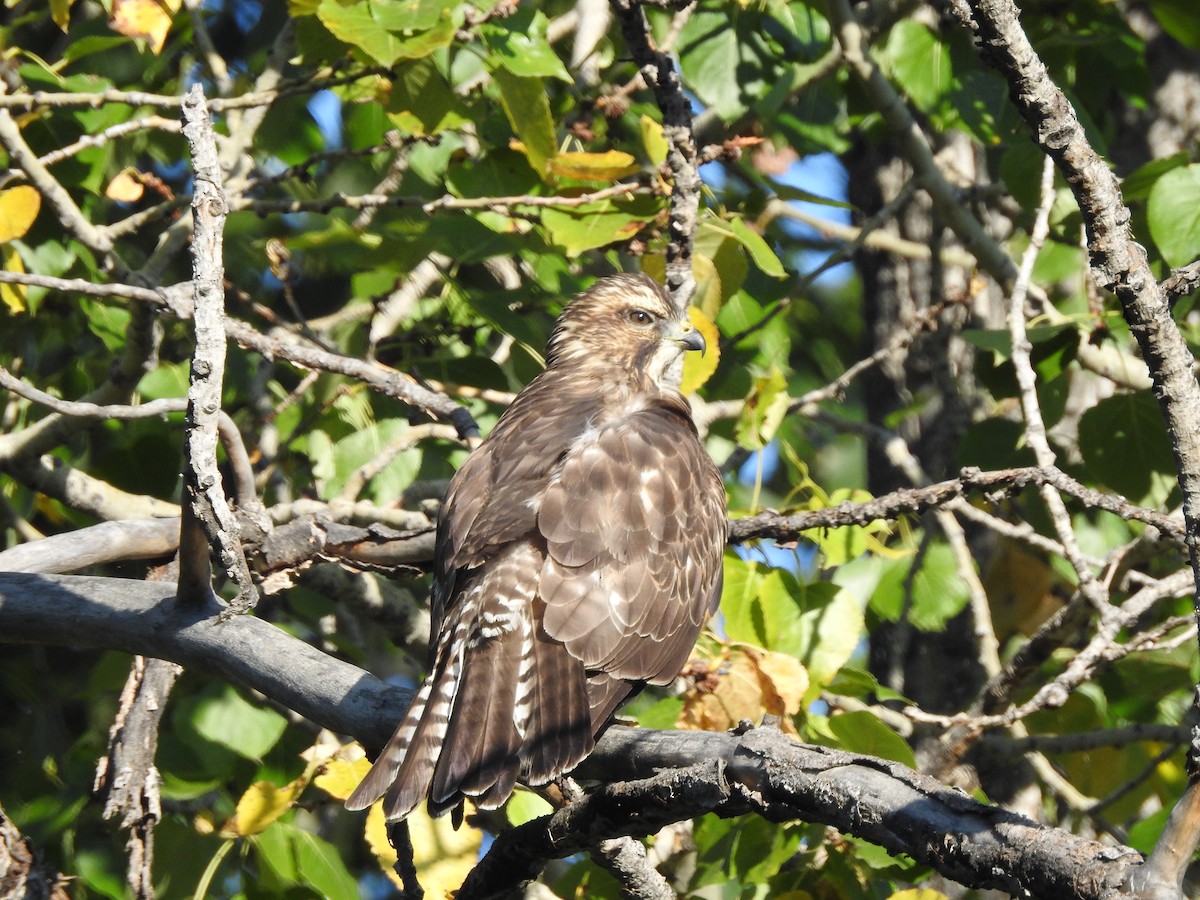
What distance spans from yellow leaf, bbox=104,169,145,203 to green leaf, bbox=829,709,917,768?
2.94 metres

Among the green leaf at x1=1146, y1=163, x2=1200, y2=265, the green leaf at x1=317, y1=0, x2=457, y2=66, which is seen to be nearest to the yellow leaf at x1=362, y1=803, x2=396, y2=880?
the green leaf at x1=317, y1=0, x2=457, y2=66

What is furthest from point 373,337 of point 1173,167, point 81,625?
point 1173,167

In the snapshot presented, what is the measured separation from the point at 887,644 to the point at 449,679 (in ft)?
12.8

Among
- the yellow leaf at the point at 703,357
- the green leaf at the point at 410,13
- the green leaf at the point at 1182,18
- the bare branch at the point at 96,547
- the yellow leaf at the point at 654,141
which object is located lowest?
the bare branch at the point at 96,547

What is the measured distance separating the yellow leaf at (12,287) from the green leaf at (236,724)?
56.0 inches

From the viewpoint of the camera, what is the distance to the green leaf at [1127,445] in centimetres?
418

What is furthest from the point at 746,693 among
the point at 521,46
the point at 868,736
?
the point at 521,46

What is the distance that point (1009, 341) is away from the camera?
4094mm

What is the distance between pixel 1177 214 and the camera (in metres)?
3.79

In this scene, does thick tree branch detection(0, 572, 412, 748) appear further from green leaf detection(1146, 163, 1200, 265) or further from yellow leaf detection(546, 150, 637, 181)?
green leaf detection(1146, 163, 1200, 265)

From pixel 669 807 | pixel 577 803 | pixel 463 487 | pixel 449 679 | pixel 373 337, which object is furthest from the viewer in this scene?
pixel 373 337

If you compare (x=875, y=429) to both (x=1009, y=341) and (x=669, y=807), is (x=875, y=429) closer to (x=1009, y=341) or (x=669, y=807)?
(x=1009, y=341)

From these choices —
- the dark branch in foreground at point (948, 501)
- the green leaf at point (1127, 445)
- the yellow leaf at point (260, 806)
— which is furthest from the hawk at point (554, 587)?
the green leaf at point (1127, 445)

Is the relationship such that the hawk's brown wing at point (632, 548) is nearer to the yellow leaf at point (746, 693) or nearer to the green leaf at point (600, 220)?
the yellow leaf at point (746, 693)
